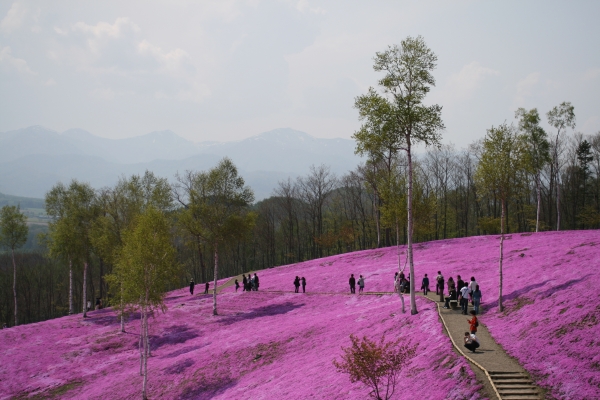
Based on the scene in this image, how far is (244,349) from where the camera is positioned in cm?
3212

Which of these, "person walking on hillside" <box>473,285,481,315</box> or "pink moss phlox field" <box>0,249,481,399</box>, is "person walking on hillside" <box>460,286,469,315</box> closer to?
"person walking on hillside" <box>473,285,481,315</box>

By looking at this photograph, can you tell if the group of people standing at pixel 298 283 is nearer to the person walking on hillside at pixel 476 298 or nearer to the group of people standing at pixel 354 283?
the group of people standing at pixel 354 283

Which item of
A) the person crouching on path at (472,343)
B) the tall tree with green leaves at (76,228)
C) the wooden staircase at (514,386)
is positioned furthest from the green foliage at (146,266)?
the wooden staircase at (514,386)

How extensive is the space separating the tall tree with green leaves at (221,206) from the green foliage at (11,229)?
38.5 m

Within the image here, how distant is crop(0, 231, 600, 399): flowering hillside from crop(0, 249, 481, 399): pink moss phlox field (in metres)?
0.12

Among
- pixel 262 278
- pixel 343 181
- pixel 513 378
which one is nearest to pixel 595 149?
pixel 343 181

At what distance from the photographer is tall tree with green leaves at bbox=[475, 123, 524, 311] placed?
2709 centimetres

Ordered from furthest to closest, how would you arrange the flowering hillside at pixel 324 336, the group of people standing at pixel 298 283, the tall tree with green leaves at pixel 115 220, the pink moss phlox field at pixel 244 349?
the tall tree with green leaves at pixel 115 220
the group of people standing at pixel 298 283
the pink moss phlox field at pixel 244 349
the flowering hillside at pixel 324 336

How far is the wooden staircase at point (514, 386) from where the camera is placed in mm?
15537

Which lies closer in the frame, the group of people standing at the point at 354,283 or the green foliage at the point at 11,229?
the group of people standing at the point at 354,283

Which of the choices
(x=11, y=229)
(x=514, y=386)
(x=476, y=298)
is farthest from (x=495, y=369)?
(x=11, y=229)

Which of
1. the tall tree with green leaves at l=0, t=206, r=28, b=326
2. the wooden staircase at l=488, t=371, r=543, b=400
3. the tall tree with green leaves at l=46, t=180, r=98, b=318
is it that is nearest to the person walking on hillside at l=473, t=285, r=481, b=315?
the wooden staircase at l=488, t=371, r=543, b=400

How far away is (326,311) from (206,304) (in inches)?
772

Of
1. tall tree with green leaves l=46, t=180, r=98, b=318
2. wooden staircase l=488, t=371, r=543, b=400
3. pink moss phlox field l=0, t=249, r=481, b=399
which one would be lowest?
pink moss phlox field l=0, t=249, r=481, b=399
